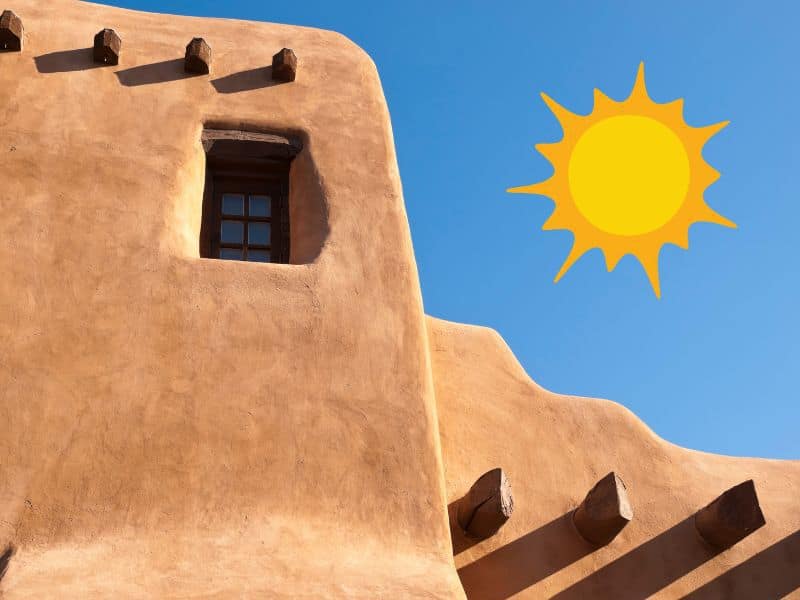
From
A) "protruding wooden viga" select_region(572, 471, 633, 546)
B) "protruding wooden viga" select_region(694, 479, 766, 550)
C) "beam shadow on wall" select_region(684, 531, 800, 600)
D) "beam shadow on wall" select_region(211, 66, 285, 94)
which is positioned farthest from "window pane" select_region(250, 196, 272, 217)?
"beam shadow on wall" select_region(684, 531, 800, 600)

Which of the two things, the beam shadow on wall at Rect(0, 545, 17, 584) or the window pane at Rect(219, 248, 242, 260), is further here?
the window pane at Rect(219, 248, 242, 260)

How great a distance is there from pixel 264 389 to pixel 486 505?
1421mm

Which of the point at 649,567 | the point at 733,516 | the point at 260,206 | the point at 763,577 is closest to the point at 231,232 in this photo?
the point at 260,206

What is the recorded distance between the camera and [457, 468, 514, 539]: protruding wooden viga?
5.60 metres

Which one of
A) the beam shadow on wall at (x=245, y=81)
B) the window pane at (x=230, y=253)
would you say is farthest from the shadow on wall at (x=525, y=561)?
the beam shadow on wall at (x=245, y=81)

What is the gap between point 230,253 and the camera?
647 centimetres

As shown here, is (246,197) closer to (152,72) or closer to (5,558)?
(152,72)

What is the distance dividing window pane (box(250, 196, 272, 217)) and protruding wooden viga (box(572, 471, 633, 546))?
2.72 meters

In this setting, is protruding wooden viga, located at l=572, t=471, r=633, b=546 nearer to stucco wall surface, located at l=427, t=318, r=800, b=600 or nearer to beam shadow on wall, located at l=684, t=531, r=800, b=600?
stucco wall surface, located at l=427, t=318, r=800, b=600

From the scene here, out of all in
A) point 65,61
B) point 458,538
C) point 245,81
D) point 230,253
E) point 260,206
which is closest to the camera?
point 458,538

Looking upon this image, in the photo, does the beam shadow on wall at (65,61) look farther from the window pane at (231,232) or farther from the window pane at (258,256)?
the window pane at (258,256)

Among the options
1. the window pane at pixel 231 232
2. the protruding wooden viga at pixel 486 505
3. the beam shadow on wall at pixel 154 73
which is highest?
the beam shadow on wall at pixel 154 73

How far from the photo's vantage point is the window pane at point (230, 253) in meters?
6.45

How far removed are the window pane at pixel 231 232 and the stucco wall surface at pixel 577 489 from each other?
1405mm
